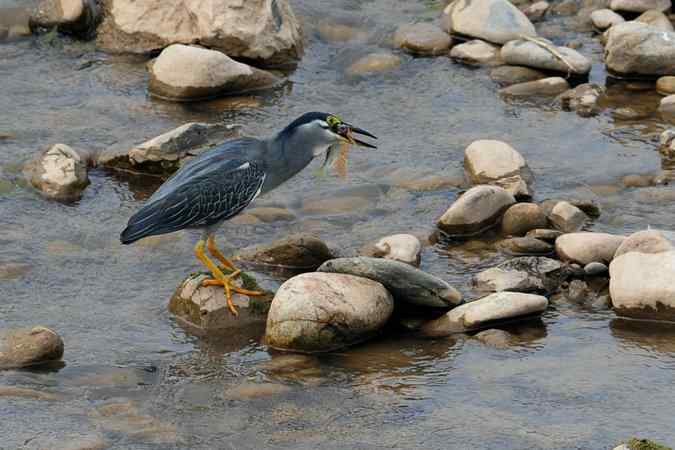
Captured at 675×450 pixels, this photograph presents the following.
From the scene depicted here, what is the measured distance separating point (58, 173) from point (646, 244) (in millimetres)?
4179

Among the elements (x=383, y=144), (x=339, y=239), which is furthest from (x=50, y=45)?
(x=339, y=239)

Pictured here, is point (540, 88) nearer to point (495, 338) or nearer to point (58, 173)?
point (58, 173)

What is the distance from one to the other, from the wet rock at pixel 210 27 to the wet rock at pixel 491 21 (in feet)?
5.01

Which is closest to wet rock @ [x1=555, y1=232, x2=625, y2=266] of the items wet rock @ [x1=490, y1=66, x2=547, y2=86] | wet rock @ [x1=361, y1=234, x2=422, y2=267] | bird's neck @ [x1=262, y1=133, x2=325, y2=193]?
wet rock @ [x1=361, y1=234, x2=422, y2=267]

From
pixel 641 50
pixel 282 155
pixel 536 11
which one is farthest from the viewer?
pixel 536 11

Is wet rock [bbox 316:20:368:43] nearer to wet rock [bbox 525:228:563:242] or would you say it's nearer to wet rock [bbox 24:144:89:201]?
wet rock [bbox 24:144:89:201]

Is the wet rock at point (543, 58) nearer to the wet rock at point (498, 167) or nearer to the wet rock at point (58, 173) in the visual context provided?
the wet rock at point (498, 167)

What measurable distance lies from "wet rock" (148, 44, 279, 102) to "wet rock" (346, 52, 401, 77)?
1092 millimetres

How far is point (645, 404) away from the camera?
21.1 feet

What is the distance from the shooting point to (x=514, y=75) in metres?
11.3

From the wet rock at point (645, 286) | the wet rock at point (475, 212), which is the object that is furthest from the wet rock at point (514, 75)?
the wet rock at point (645, 286)

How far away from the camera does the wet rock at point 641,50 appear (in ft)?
Result: 35.9

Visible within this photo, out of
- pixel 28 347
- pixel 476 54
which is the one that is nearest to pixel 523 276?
pixel 28 347

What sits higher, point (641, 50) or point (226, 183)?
point (641, 50)
